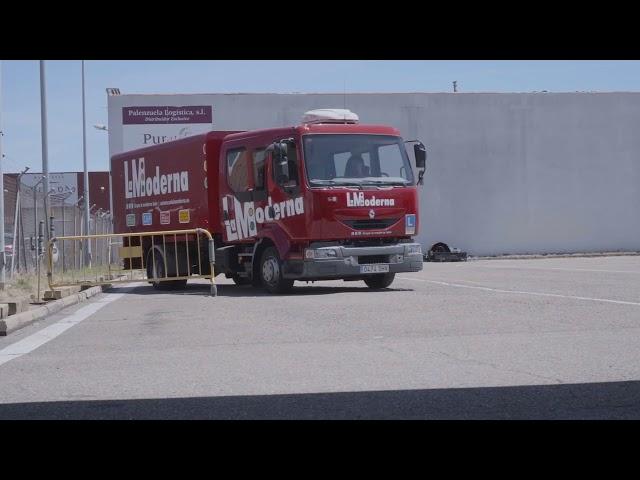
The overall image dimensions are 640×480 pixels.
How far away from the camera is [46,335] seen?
12.2 meters

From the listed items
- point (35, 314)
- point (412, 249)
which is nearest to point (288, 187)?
point (412, 249)

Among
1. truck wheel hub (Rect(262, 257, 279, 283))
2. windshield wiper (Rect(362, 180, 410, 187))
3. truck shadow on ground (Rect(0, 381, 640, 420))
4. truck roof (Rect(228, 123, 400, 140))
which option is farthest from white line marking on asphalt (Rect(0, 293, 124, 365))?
windshield wiper (Rect(362, 180, 410, 187))

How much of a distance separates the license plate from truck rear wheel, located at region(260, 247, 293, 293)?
1381mm

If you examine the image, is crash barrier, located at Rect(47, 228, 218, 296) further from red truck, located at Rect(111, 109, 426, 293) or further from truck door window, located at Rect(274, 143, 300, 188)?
truck door window, located at Rect(274, 143, 300, 188)

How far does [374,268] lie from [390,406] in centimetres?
1099

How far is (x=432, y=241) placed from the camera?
43.0 meters

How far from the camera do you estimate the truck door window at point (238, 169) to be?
738 inches

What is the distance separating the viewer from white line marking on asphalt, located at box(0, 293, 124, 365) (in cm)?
1027

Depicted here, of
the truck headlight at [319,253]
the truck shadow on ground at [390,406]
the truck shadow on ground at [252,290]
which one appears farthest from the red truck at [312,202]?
the truck shadow on ground at [390,406]

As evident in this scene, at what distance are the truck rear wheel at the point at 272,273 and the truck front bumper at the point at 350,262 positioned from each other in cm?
22

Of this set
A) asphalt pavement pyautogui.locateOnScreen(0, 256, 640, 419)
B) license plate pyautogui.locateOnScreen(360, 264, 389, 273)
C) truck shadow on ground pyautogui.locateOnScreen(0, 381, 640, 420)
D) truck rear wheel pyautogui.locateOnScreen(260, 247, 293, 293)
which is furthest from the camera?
truck rear wheel pyautogui.locateOnScreen(260, 247, 293, 293)

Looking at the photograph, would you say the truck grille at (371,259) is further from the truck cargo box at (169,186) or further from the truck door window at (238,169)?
the truck cargo box at (169,186)

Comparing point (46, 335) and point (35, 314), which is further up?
point (35, 314)

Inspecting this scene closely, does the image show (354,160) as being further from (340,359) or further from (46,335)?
(340,359)
